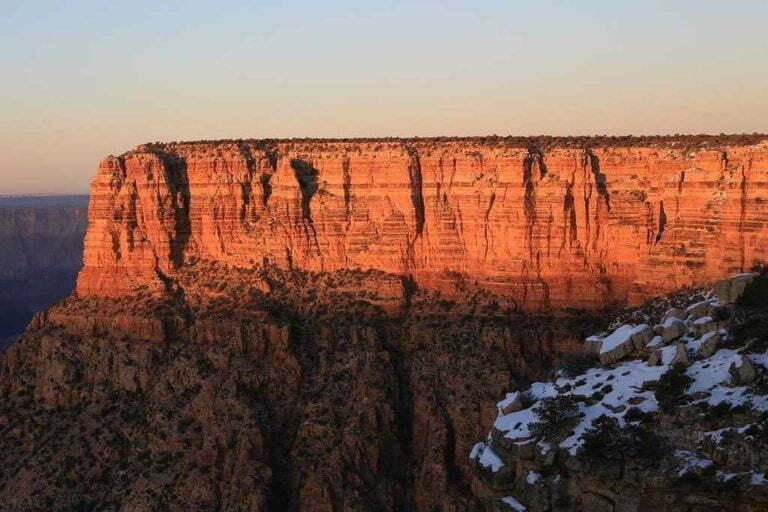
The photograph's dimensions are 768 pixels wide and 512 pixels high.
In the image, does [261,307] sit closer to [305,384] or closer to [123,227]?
[305,384]

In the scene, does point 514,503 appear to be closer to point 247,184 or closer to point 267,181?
point 267,181

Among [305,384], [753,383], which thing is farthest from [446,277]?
[753,383]

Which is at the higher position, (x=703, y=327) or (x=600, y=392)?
(x=703, y=327)

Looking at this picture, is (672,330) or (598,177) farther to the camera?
(598,177)

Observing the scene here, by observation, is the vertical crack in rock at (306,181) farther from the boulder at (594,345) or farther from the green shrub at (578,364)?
the green shrub at (578,364)

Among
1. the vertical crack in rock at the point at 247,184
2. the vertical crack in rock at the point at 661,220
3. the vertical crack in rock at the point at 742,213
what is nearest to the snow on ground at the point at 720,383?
the vertical crack in rock at the point at 742,213

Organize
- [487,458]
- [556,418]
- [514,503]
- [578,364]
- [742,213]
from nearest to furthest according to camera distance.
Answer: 1. [514,503]
2. [556,418]
3. [487,458]
4. [578,364]
5. [742,213]

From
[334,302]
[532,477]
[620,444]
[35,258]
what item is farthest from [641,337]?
[35,258]
